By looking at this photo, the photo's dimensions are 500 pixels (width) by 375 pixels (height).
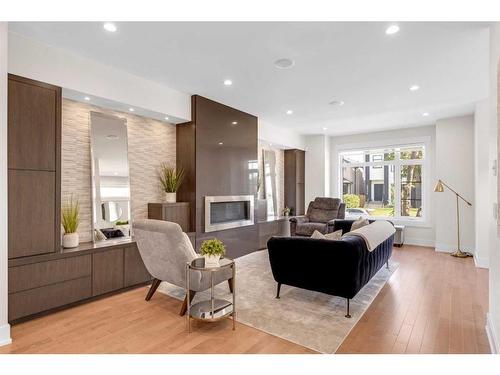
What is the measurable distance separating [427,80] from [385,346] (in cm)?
340

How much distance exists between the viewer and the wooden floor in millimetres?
2244

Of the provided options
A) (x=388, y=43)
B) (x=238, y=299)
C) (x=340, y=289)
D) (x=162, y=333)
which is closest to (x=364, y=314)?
(x=340, y=289)

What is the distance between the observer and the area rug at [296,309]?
2426mm

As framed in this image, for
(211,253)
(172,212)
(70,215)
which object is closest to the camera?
(211,253)

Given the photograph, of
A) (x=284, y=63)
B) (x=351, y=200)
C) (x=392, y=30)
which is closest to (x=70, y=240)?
(x=284, y=63)

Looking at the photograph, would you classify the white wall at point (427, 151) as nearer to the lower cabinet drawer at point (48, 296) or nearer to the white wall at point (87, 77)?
the white wall at point (87, 77)

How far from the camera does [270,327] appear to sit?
2564mm

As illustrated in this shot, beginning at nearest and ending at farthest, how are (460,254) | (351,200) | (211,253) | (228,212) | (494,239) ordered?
(494,239), (211,253), (228,212), (460,254), (351,200)

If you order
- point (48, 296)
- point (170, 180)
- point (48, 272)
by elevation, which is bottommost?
point (48, 296)

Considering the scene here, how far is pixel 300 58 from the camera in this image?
319 centimetres

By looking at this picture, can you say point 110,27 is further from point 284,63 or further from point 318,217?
point 318,217

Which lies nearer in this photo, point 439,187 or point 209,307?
point 209,307

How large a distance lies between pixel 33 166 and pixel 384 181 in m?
7.13

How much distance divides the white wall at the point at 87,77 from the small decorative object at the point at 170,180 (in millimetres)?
858
